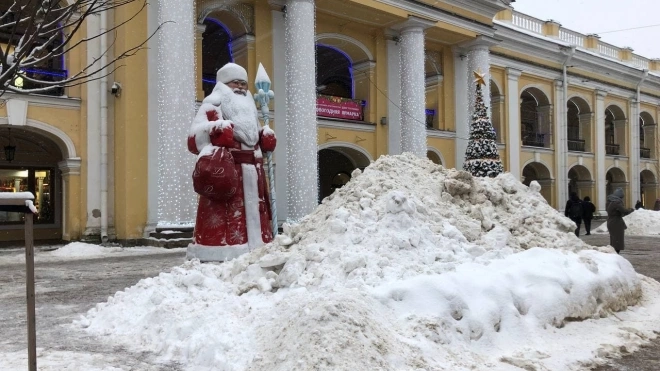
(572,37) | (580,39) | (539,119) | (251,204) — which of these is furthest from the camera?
(580,39)

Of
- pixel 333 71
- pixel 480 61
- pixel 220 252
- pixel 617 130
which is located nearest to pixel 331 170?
pixel 333 71

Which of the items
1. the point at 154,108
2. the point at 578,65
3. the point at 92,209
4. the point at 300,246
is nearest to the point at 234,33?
the point at 154,108

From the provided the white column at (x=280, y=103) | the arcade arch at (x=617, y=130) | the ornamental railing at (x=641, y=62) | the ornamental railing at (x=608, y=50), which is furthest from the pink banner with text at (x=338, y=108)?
the ornamental railing at (x=641, y=62)

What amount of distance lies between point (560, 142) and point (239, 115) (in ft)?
67.2

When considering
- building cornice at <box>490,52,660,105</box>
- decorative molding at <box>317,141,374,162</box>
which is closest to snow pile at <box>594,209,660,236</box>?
building cornice at <box>490,52,660,105</box>

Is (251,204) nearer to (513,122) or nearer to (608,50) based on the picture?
(513,122)

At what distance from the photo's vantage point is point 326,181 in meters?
22.2

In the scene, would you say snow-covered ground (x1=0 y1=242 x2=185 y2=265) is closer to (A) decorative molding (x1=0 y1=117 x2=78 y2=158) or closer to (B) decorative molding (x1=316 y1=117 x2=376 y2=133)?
(A) decorative molding (x1=0 y1=117 x2=78 y2=158)

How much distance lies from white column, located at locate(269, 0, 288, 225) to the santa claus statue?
7.93 metres

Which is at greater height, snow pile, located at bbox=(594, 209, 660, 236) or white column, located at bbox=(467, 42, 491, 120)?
white column, located at bbox=(467, 42, 491, 120)

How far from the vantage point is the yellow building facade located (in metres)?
12.6

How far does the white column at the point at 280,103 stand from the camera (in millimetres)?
14828

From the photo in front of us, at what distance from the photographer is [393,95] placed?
1755 cm

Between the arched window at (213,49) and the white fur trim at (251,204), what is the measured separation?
340 inches
